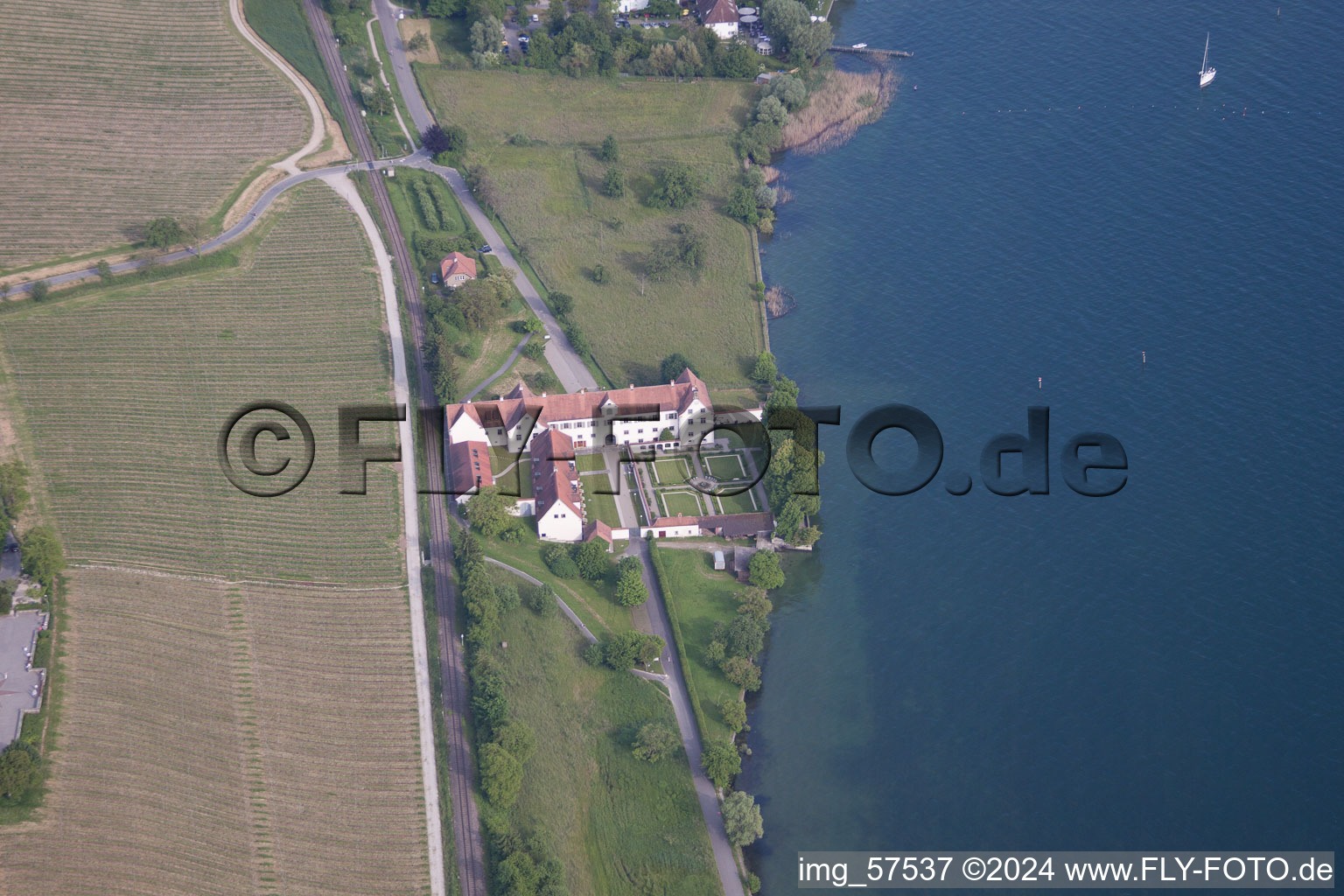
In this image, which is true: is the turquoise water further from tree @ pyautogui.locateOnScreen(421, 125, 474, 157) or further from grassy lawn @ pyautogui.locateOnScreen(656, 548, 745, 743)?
tree @ pyautogui.locateOnScreen(421, 125, 474, 157)

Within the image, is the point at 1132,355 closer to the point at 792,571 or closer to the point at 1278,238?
the point at 1278,238


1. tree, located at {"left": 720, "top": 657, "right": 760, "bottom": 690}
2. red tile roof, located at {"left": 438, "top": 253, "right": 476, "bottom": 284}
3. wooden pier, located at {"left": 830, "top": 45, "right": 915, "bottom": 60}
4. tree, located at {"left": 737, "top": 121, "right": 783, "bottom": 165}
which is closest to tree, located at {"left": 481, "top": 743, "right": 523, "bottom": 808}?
tree, located at {"left": 720, "top": 657, "right": 760, "bottom": 690}

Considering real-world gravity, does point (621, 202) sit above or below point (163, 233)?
above

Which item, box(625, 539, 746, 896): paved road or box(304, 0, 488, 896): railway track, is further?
box(625, 539, 746, 896): paved road

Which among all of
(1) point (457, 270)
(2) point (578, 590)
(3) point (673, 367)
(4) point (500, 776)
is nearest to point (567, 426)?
(3) point (673, 367)

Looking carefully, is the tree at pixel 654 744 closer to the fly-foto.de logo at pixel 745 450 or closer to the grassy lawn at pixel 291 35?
the fly-foto.de logo at pixel 745 450

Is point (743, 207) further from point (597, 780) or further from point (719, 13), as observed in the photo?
point (597, 780)

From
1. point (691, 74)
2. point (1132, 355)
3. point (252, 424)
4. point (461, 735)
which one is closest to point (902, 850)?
point (461, 735)
